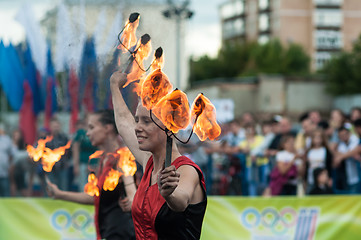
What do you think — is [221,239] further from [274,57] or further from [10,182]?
[274,57]

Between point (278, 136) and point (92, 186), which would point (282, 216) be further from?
point (92, 186)

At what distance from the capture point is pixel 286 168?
32.1 ft

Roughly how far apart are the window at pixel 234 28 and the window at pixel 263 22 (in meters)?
5.21

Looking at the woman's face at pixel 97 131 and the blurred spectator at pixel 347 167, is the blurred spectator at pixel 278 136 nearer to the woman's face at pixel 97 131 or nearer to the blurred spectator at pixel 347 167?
the blurred spectator at pixel 347 167

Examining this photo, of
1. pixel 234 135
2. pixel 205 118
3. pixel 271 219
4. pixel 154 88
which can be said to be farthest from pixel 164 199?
pixel 234 135

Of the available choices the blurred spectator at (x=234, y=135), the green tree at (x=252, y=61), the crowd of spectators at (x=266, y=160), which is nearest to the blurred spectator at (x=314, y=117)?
the crowd of spectators at (x=266, y=160)

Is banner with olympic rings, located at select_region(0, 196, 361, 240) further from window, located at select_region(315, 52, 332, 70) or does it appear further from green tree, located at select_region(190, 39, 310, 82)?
window, located at select_region(315, 52, 332, 70)

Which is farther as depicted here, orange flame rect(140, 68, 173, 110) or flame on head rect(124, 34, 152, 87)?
flame on head rect(124, 34, 152, 87)

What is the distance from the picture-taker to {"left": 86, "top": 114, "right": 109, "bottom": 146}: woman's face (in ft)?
16.5

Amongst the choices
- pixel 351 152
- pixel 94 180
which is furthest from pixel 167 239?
pixel 351 152

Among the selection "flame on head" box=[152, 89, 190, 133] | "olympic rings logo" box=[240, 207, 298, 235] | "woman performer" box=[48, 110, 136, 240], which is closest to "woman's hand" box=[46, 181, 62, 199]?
"woman performer" box=[48, 110, 136, 240]

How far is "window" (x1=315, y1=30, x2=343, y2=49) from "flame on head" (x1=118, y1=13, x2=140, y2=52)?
88.5 metres

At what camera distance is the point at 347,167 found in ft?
30.9

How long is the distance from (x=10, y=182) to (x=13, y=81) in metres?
4.70
